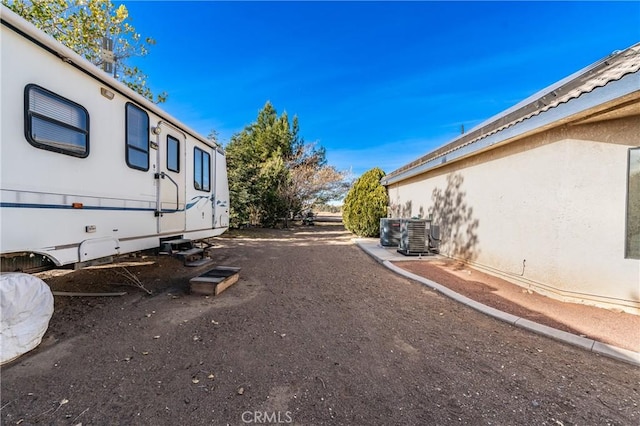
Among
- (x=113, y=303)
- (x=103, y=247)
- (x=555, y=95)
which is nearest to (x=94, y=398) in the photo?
(x=103, y=247)

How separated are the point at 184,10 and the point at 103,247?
7102 millimetres

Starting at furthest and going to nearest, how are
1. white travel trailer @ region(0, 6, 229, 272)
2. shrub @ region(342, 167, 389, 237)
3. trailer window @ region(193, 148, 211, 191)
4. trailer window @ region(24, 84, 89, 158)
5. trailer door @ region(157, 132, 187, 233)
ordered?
shrub @ region(342, 167, 389, 237) → trailer window @ region(193, 148, 211, 191) → trailer door @ region(157, 132, 187, 233) → trailer window @ region(24, 84, 89, 158) → white travel trailer @ region(0, 6, 229, 272)

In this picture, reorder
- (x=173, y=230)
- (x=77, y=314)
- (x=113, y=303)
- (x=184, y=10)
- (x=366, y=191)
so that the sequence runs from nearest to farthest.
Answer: (x=77, y=314)
(x=113, y=303)
(x=173, y=230)
(x=184, y=10)
(x=366, y=191)

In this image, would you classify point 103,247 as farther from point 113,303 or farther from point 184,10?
point 184,10

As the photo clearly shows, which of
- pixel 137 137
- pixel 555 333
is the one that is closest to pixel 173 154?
pixel 137 137

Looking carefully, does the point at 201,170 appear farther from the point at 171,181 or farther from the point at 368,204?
the point at 368,204

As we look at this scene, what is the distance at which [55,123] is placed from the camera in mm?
A: 3031

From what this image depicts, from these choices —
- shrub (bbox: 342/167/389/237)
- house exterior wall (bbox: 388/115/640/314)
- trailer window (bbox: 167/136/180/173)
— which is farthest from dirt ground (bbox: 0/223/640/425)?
shrub (bbox: 342/167/389/237)

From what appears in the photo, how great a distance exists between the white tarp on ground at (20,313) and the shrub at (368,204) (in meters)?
10.7

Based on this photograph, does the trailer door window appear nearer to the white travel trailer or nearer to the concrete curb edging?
the concrete curb edging

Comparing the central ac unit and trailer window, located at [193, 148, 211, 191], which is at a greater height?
trailer window, located at [193, 148, 211, 191]

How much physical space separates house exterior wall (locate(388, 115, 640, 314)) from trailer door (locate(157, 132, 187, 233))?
21.4 ft

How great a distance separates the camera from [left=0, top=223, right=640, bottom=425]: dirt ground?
1.93 m

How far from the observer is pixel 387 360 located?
2.63 metres
